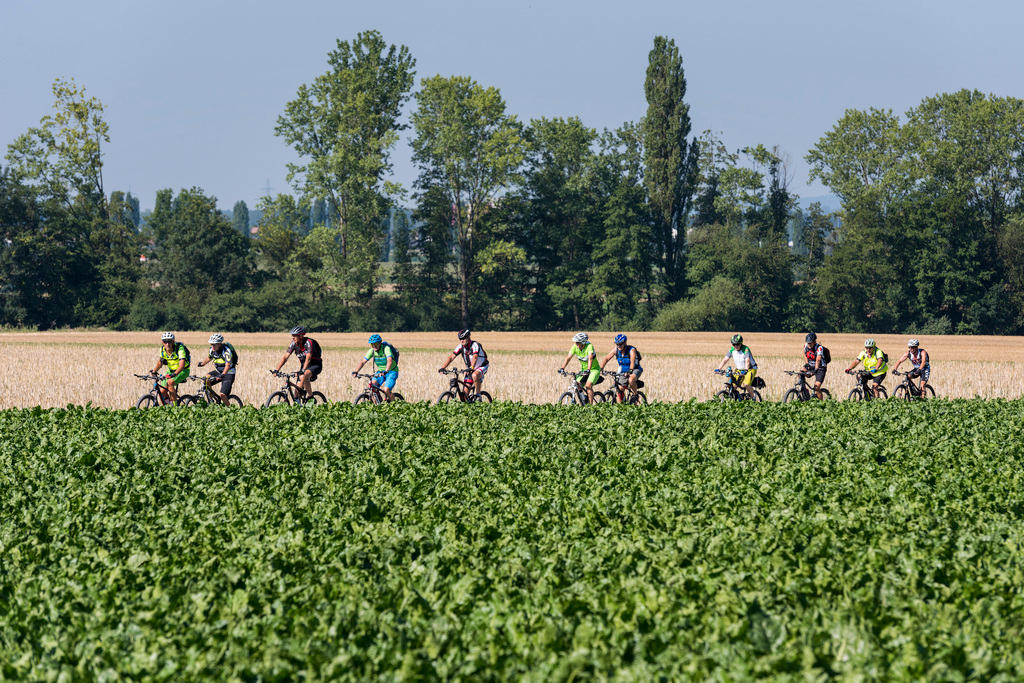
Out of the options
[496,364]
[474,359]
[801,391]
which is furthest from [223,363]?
[496,364]

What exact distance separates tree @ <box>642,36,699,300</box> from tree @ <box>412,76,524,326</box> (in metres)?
Result: 8.21

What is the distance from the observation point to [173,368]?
56.9ft

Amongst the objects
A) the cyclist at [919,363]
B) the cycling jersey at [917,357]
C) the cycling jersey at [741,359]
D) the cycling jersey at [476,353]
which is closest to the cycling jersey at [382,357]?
the cycling jersey at [476,353]

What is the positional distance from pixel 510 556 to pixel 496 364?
2640cm

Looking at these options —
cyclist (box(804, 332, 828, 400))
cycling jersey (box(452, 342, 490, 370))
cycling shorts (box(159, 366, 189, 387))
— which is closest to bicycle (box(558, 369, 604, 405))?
cycling jersey (box(452, 342, 490, 370))

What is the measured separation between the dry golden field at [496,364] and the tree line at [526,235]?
502cm

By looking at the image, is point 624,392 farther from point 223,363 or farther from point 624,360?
point 223,363

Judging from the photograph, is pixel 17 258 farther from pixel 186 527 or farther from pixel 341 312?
pixel 186 527

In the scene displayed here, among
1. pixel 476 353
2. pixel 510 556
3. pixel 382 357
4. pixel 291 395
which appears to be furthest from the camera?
pixel 476 353

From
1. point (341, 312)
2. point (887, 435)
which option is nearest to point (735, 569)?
point (887, 435)

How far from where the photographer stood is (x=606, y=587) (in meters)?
6.36

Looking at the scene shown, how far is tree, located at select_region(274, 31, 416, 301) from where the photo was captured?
2416 inches

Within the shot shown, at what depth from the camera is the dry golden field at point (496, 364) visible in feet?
78.7

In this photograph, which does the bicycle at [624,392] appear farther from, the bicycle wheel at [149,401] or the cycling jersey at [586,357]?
the bicycle wheel at [149,401]
